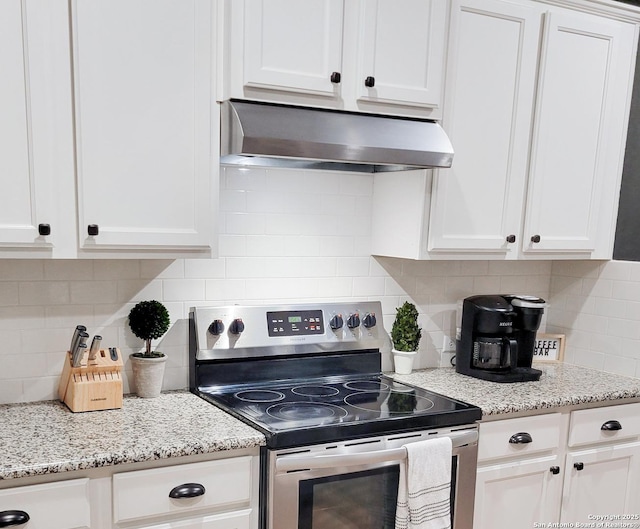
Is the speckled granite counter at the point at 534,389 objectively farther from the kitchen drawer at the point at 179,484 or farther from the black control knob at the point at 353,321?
the kitchen drawer at the point at 179,484

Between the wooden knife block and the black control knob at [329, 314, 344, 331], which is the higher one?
the black control knob at [329, 314, 344, 331]

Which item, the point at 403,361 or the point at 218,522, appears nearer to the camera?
the point at 218,522

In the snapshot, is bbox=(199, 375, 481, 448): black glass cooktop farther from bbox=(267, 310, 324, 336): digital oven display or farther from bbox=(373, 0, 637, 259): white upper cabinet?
bbox=(373, 0, 637, 259): white upper cabinet

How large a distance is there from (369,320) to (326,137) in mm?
858

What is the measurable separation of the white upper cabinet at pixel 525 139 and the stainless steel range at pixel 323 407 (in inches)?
18.3

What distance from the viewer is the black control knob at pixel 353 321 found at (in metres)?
2.47

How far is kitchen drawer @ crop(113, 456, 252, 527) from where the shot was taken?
1.65 metres

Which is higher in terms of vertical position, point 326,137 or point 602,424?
point 326,137

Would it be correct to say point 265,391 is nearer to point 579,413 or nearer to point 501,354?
point 501,354

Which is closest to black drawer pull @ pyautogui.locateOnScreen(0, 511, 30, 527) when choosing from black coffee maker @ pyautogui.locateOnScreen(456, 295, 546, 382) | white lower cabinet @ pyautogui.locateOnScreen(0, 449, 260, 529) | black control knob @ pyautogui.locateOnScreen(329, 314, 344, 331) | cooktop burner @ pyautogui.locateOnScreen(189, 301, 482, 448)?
white lower cabinet @ pyautogui.locateOnScreen(0, 449, 260, 529)

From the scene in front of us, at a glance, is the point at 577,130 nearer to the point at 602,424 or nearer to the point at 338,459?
the point at 602,424

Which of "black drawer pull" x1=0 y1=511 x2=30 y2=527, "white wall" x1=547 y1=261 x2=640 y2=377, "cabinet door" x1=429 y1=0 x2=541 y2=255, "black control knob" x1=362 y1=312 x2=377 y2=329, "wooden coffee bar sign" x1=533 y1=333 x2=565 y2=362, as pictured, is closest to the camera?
"black drawer pull" x1=0 y1=511 x2=30 y2=527

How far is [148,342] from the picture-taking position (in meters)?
2.12

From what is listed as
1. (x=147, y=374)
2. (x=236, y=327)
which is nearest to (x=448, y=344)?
(x=236, y=327)
